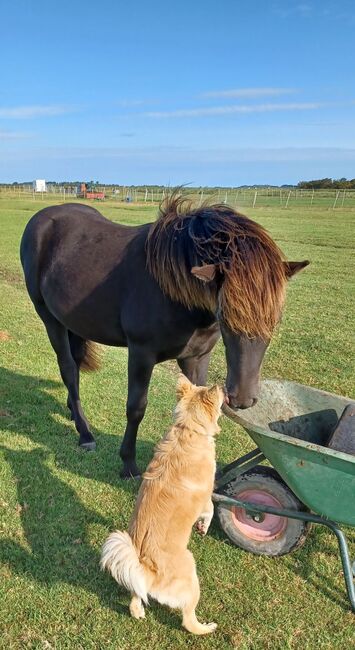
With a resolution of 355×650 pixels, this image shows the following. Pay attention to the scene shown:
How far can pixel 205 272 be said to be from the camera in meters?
2.57

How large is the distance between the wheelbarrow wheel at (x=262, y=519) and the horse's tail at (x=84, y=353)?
7.62ft

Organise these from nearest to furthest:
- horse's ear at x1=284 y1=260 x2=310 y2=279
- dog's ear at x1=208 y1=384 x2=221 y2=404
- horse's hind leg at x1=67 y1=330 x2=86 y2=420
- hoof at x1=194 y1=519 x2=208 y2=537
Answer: dog's ear at x1=208 y1=384 x2=221 y2=404 → horse's ear at x1=284 y1=260 x2=310 y2=279 → hoof at x1=194 y1=519 x2=208 y2=537 → horse's hind leg at x1=67 y1=330 x2=86 y2=420

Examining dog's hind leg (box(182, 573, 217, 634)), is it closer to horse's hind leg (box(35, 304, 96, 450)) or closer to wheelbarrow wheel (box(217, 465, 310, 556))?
wheelbarrow wheel (box(217, 465, 310, 556))

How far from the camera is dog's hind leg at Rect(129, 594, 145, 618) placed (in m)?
2.40

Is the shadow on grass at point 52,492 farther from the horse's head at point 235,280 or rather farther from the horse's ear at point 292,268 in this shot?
the horse's ear at point 292,268

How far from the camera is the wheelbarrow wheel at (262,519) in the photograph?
2.93 metres

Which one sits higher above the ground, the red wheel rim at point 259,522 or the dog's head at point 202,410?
the dog's head at point 202,410

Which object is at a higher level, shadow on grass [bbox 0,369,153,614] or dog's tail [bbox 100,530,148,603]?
dog's tail [bbox 100,530,148,603]

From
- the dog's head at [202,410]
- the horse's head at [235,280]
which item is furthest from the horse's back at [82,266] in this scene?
the dog's head at [202,410]

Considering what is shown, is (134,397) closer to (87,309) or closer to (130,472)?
(130,472)

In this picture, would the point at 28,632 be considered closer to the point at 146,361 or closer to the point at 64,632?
the point at 64,632

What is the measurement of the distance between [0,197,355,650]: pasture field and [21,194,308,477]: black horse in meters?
0.40

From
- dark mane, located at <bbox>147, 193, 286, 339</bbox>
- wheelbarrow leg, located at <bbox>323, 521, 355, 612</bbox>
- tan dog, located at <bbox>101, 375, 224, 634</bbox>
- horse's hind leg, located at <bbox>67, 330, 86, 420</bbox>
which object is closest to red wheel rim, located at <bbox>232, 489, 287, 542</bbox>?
wheelbarrow leg, located at <bbox>323, 521, 355, 612</bbox>

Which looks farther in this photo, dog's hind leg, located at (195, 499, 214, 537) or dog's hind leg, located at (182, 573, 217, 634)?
dog's hind leg, located at (195, 499, 214, 537)
